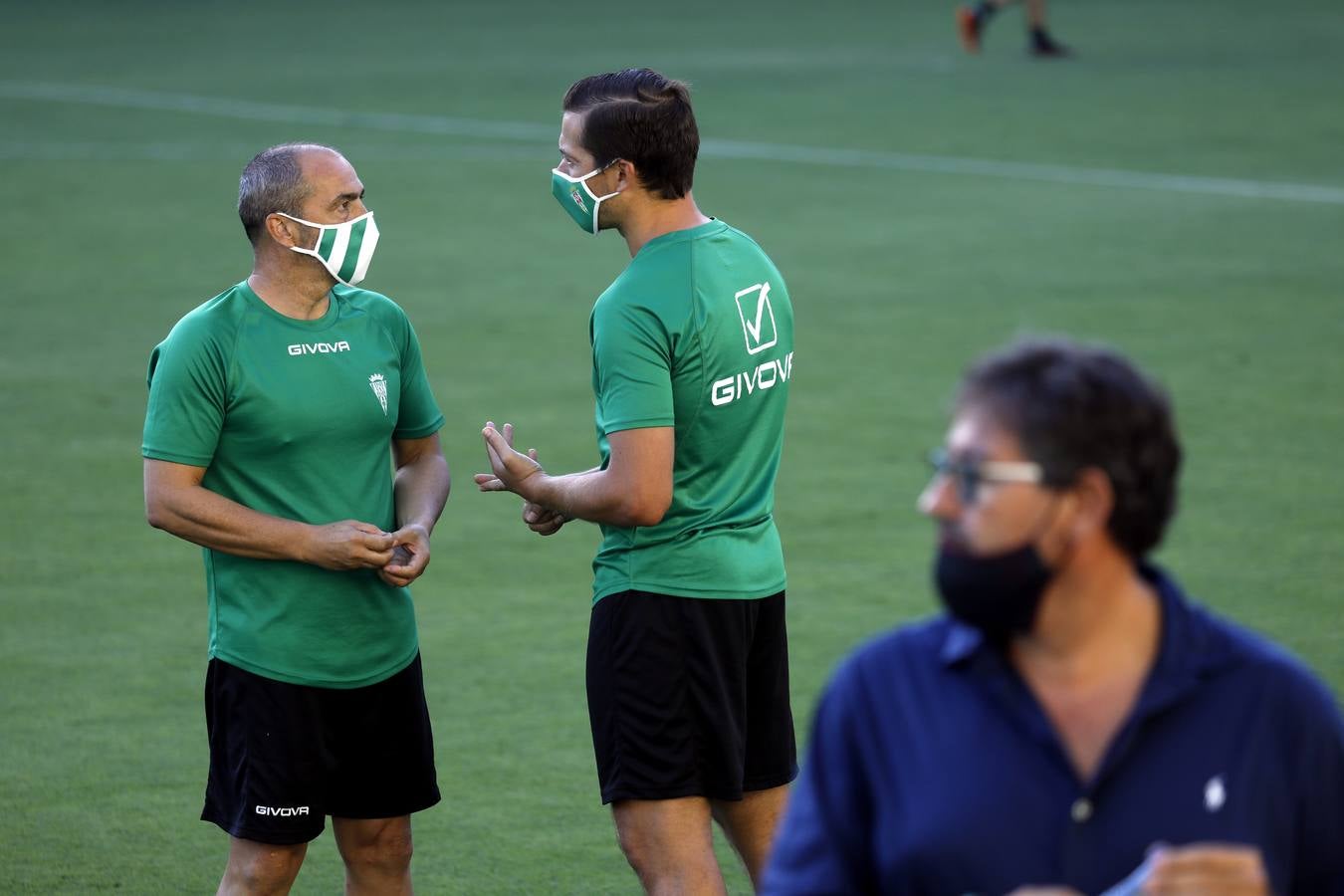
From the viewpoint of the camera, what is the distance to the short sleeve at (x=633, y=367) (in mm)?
4480

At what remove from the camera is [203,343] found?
471cm

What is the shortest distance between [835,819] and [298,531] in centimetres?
217

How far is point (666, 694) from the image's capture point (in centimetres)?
469

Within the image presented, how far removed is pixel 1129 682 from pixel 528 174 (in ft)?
55.5

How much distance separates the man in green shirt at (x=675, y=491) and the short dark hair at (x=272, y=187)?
650 millimetres

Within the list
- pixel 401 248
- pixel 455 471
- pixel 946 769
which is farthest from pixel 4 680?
pixel 401 248

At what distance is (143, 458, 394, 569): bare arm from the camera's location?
4715mm

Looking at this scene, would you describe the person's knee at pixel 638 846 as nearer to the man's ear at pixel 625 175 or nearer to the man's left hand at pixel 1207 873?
the man's ear at pixel 625 175

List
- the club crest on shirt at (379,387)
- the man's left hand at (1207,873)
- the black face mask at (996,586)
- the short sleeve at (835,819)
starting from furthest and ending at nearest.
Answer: the club crest on shirt at (379,387)
the short sleeve at (835,819)
the black face mask at (996,586)
the man's left hand at (1207,873)

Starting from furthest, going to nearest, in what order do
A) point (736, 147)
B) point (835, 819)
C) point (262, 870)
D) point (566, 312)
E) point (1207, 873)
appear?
point (736, 147) → point (566, 312) → point (262, 870) → point (835, 819) → point (1207, 873)

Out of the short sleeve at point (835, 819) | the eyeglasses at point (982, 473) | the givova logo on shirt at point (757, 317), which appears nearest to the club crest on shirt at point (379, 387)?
the givova logo on shirt at point (757, 317)

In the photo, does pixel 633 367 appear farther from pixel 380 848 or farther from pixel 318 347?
pixel 380 848

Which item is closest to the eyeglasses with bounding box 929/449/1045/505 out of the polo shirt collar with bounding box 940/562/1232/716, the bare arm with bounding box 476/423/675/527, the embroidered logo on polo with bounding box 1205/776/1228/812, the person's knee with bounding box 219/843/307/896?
the polo shirt collar with bounding box 940/562/1232/716

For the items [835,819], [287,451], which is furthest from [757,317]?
[835,819]
